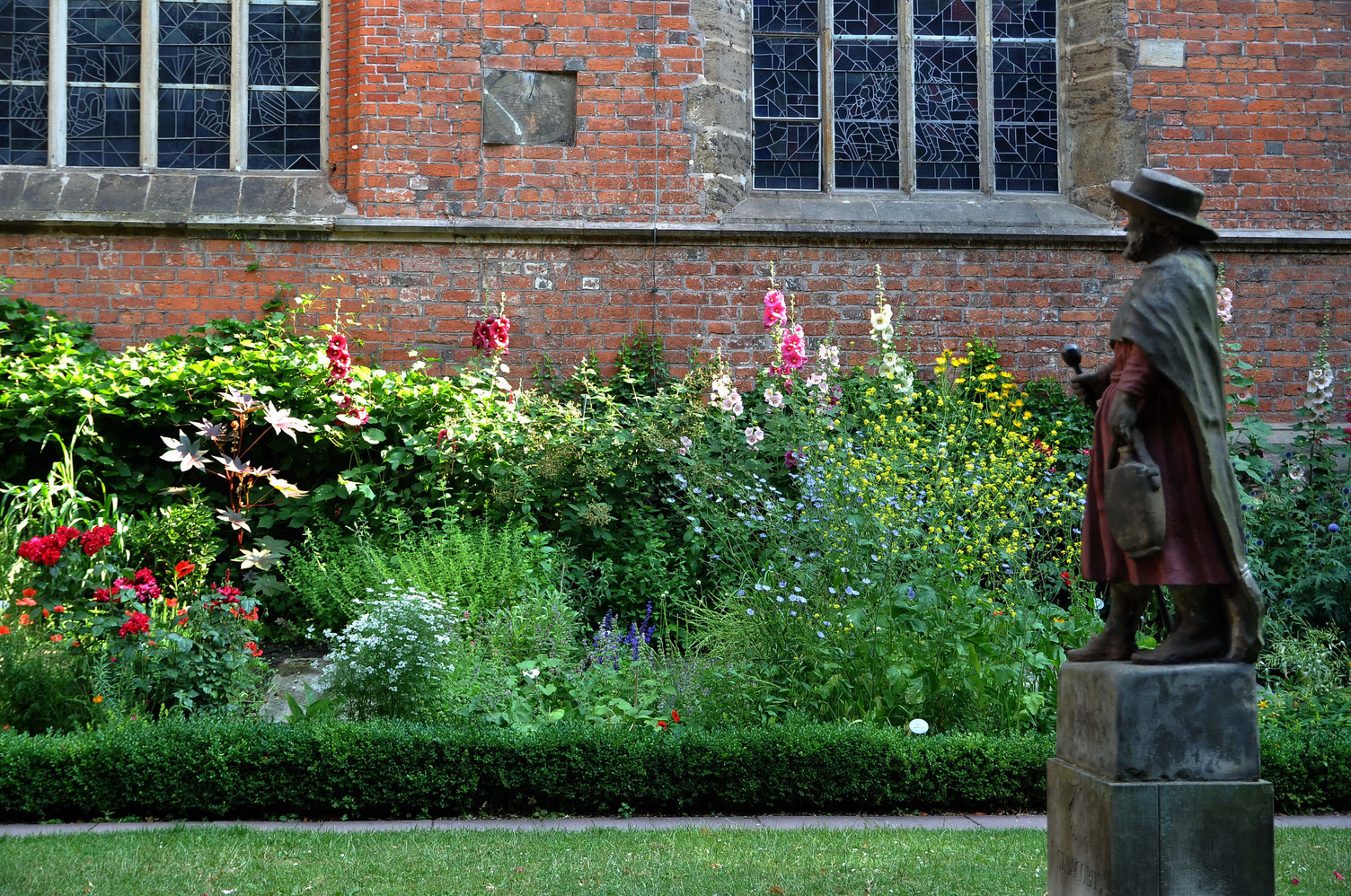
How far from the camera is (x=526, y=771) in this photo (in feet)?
16.1

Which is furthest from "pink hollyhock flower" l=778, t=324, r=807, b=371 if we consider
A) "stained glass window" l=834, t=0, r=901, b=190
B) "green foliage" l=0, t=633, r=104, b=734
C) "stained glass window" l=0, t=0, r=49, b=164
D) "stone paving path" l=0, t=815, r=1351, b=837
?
"stained glass window" l=0, t=0, r=49, b=164

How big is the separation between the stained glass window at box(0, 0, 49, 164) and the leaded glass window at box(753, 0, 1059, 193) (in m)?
5.96

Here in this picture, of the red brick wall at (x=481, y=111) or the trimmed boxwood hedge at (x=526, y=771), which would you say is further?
the red brick wall at (x=481, y=111)

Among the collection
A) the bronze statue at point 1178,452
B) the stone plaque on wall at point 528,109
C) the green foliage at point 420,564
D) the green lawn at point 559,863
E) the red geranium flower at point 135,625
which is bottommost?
the green lawn at point 559,863

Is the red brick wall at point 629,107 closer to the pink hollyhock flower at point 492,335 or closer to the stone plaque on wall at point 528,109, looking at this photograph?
the stone plaque on wall at point 528,109

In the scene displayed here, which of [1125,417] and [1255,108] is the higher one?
[1255,108]

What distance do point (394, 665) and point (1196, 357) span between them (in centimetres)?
374

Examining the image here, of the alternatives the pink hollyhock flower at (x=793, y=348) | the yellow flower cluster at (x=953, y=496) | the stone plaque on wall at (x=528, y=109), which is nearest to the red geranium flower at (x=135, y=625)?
the yellow flower cluster at (x=953, y=496)

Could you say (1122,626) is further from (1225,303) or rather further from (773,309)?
(1225,303)

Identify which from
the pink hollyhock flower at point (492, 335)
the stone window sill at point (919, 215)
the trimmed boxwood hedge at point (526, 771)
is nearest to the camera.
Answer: the trimmed boxwood hedge at point (526, 771)

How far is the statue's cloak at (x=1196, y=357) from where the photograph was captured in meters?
3.21

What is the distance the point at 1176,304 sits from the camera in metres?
3.26

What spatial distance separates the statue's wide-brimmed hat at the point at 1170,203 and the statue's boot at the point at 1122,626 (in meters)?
1.04

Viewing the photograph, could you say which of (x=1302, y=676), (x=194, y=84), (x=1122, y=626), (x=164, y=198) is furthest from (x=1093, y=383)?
(x=194, y=84)
